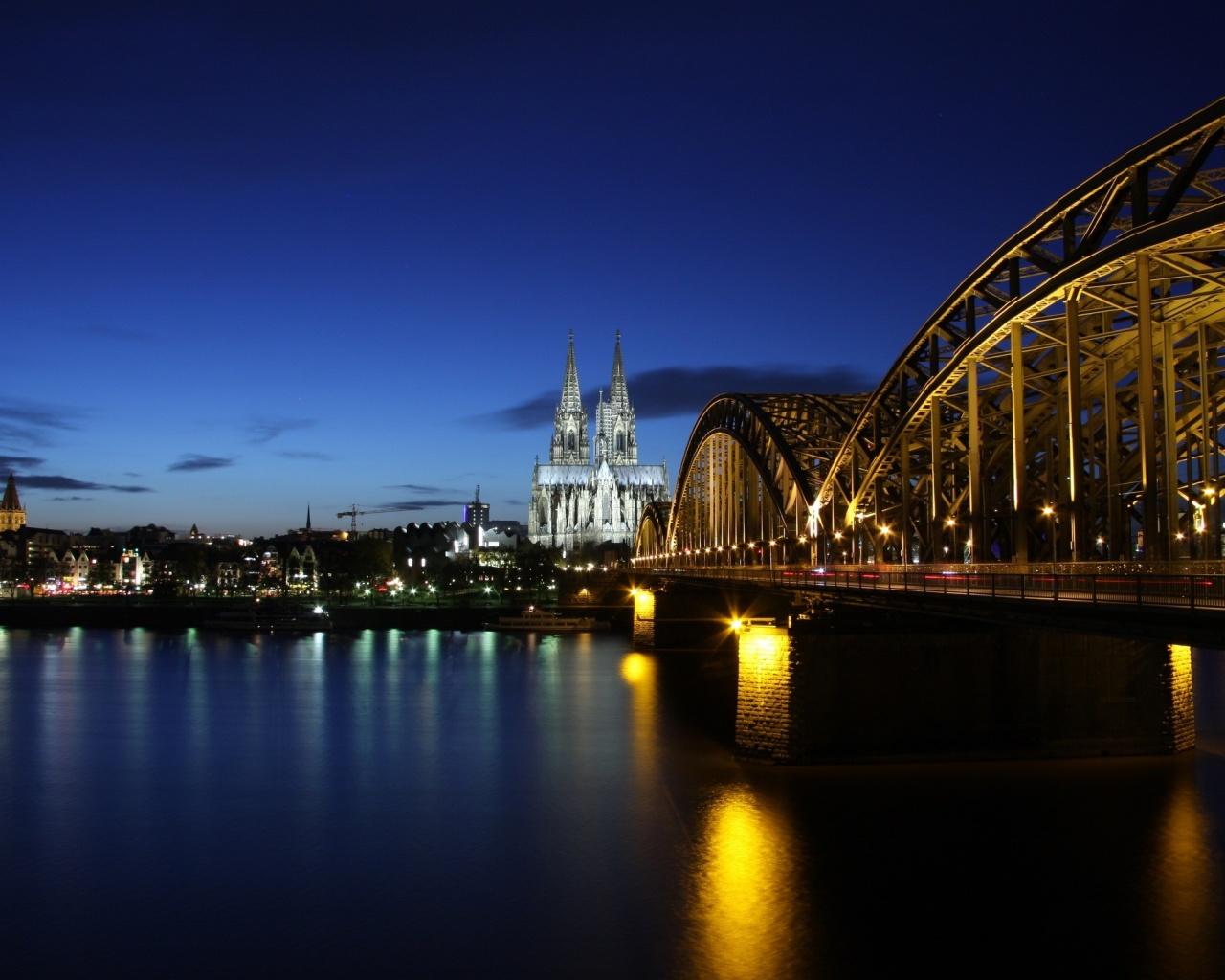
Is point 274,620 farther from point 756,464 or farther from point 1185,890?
point 1185,890

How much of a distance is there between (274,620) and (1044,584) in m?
86.0

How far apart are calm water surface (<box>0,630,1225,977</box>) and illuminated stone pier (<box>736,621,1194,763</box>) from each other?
2.40ft

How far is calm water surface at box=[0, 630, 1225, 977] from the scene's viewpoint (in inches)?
838

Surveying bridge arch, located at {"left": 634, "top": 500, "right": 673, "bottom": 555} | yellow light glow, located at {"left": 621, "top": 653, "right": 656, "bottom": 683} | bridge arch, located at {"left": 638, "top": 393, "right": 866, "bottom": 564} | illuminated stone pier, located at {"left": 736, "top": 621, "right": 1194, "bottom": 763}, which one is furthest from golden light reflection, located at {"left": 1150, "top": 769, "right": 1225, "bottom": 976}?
bridge arch, located at {"left": 634, "top": 500, "right": 673, "bottom": 555}

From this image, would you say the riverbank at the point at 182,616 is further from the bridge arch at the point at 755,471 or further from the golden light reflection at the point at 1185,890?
the golden light reflection at the point at 1185,890

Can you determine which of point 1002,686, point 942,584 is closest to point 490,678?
point 1002,686

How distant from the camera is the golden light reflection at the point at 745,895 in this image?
20875 mm

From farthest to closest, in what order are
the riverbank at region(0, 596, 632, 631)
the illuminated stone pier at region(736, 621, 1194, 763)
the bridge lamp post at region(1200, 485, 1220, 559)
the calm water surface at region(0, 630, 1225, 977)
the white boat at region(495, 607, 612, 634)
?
1. the riverbank at region(0, 596, 632, 631)
2. the white boat at region(495, 607, 612, 634)
3. the illuminated stone pier at region(736, 621, 1194, 763)
4. the bridge lamp post at region(1200, 485, 1220, 559)
5. the calm water surface at region(0, 630, 1225, 977)

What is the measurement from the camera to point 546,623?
102 m

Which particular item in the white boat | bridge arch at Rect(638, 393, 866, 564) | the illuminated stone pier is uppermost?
bridge arch at Rect(638, 393, 866, 564)

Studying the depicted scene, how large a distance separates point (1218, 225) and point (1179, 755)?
57.5 feet

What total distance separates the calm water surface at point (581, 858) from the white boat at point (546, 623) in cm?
5596

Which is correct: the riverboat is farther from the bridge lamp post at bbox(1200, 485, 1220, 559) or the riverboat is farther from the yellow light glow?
the bridge lamp post at bbox(1200, 485, 1220, 559)

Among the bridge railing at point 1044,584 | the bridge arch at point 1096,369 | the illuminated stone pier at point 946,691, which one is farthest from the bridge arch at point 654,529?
the illuminated stone pier at point 946,691
